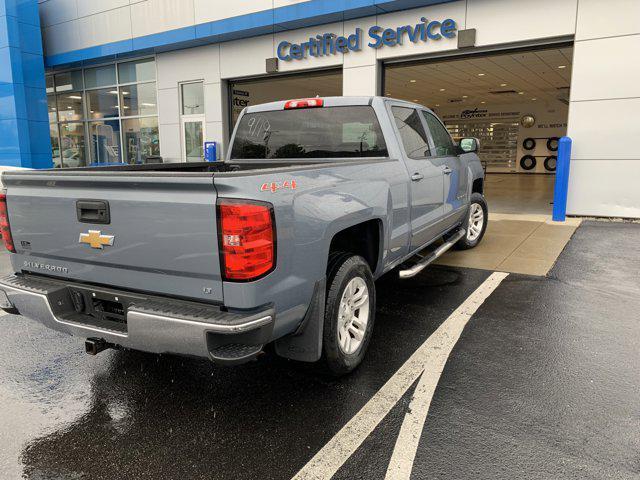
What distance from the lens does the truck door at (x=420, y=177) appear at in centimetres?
438

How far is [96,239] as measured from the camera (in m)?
2.79

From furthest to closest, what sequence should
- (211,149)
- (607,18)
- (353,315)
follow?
(211,149) < (607,18) < (353,315)

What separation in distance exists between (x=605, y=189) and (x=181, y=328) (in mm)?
10106

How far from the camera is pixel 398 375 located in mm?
3406

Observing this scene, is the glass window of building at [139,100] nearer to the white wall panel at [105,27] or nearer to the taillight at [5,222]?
the white wall panel at [105,27]

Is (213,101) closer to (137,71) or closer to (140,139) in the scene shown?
(137,71)

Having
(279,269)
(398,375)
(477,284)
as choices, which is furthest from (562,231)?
(279,269)

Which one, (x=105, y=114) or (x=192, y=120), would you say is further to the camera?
(x=105, y=114)

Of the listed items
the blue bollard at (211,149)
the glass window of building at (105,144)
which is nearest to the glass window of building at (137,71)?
the glass window of building at (105,144)

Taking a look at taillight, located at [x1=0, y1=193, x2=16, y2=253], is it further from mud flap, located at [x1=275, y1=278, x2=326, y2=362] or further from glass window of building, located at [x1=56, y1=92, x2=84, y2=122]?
glass window of building, located at [x1=56, y1=92, x2=84, y2=122]

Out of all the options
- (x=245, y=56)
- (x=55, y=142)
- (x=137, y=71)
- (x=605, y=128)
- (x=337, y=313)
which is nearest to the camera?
(x=337, y=313)

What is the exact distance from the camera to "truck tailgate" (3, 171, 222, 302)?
8.15ft

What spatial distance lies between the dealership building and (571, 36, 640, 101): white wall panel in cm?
2

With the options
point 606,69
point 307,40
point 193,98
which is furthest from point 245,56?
point 606,69
